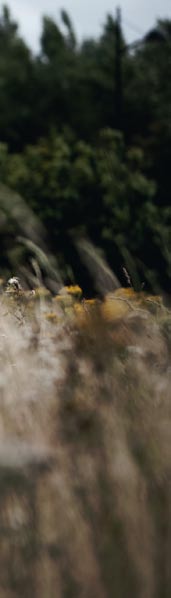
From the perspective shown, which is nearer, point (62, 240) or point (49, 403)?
point (49, 403)

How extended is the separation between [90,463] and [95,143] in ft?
→ 80.1

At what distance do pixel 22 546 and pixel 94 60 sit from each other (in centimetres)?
3779

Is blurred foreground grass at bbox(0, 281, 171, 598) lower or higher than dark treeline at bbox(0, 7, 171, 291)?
lower

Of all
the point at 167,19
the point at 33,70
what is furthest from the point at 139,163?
the point at 33,70

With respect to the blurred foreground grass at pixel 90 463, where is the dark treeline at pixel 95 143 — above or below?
above

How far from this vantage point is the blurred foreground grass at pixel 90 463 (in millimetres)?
1208

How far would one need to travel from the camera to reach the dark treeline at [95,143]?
17.9 meters

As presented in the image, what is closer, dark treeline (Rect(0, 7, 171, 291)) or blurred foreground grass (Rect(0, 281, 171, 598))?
blurred foreground grass (Rect(0, 281, 171, 598))

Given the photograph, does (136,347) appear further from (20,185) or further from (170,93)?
(170,93)

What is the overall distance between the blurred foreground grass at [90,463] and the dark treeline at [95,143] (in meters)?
0.48

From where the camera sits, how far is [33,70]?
36562mm

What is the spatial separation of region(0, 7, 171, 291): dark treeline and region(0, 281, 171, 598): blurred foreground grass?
0.48 meters

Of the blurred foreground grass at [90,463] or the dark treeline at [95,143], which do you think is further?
the dark treeline at [95,143]

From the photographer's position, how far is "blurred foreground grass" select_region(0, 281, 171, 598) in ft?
3.96
